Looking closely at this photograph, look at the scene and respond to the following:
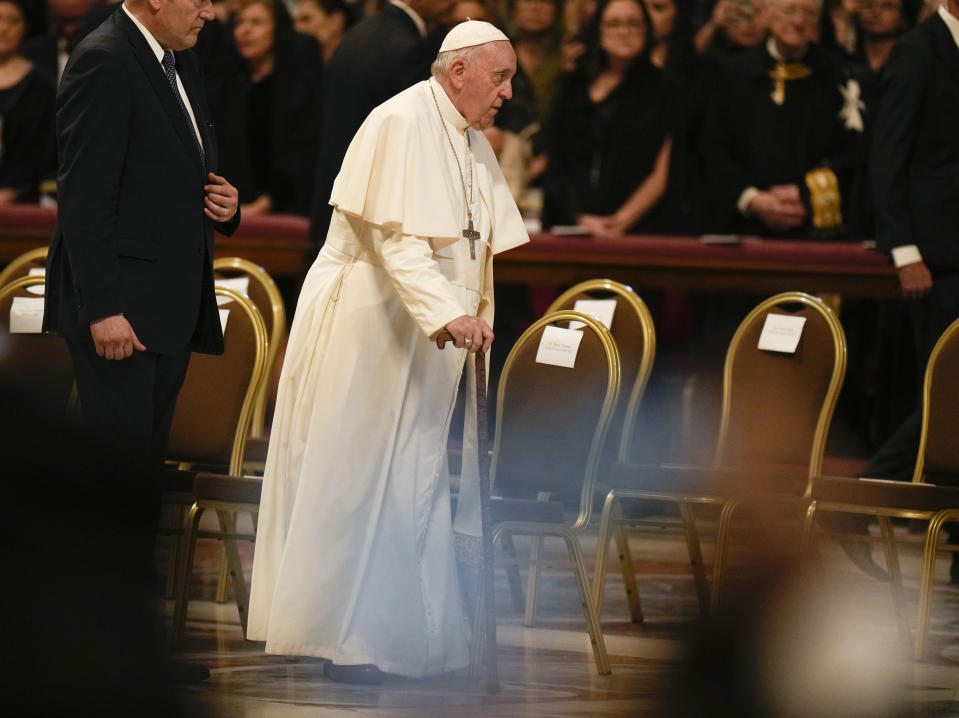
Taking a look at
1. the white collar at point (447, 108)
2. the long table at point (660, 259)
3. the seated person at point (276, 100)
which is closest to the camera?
the white collar at point (447, 108)

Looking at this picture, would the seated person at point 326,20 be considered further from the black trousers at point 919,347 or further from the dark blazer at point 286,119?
the black trousers at point 919,347

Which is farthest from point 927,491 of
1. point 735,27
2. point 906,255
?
point 735,27

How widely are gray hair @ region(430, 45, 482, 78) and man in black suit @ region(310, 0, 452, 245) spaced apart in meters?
1.65

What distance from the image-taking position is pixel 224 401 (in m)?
4.48

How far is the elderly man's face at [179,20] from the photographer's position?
11.1 ft

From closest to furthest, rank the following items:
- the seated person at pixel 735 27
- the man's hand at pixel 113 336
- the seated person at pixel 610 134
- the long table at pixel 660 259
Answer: the man's hand at pixel 113 336 < the long table at pixel 660 259 < the seated person at pixel 610 134 < the seated person at pixel 735 27

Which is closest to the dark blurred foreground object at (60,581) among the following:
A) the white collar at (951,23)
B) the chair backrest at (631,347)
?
the chair backrest at (631,347)

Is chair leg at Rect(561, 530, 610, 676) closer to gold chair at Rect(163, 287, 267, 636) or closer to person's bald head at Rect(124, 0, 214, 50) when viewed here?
gold chair at Rect(163, 287, 267, 636)

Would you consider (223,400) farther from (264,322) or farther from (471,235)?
(471,235)

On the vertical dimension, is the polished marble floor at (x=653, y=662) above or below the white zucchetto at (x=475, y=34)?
below

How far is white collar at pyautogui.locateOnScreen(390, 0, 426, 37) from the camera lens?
5562 millimetres

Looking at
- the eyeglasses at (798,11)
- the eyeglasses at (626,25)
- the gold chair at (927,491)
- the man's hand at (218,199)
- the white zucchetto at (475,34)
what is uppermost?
the white zucchetto at (475,34)

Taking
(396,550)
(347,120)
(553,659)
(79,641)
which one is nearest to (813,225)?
(347,120)

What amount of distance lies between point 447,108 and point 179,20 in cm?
70
